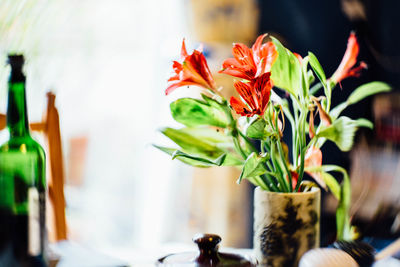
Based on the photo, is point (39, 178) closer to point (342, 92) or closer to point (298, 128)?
point (298, 128)

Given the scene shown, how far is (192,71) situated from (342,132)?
0.90 feet

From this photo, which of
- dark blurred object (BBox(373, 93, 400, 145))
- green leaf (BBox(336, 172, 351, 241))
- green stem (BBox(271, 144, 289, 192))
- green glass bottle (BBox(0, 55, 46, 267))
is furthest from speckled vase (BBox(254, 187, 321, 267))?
dark blurred object (BBox(373, 93, 400, 145))

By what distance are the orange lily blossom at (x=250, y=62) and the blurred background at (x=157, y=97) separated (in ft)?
1.82

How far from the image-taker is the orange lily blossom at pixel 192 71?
2.37ft

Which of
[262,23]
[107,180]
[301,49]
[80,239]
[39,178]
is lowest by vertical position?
[80,239]

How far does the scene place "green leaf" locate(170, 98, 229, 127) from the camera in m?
0.79

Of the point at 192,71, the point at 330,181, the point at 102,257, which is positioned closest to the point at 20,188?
the point at 102,257

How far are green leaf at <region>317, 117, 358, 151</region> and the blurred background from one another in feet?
1.87

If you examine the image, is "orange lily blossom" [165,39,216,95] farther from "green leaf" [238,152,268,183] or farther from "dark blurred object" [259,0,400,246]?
"dark blurred object" [259,0,400,246]

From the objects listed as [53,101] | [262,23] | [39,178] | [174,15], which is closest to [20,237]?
[39,178]

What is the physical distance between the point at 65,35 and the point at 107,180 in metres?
0.87

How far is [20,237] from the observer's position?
25.7 inches

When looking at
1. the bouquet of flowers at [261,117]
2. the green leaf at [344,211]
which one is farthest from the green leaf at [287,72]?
the green leaf at [344,211]

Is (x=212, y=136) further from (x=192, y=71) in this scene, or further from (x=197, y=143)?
(x=192, y=71)
